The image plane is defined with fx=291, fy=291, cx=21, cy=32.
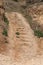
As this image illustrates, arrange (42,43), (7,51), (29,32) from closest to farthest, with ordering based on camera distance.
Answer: (7,51)
(42,43)
(29,32)

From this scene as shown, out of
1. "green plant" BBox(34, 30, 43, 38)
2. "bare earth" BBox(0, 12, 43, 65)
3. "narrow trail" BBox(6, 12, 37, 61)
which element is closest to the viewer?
"bare earth" BBox(0, 12, 43, 65)

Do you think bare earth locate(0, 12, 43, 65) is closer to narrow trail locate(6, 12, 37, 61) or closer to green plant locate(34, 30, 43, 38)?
narrow trail locate(6, 12, 37, 61)

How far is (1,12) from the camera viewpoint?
24.6 metres

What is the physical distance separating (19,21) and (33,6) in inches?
187

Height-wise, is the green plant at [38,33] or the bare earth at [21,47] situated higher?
the bare earth at [21,47]

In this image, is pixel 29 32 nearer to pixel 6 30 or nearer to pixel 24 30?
pixel 24 30

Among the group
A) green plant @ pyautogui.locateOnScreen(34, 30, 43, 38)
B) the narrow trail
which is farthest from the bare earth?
green plant @ pyautogui.locateOnScreen(34, 30, 43, 38)

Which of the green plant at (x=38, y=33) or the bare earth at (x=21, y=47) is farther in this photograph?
the green plant at (x=38, y=33)

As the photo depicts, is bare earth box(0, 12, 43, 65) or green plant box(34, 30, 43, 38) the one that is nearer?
bare earth box(0, 12, 43, 65)

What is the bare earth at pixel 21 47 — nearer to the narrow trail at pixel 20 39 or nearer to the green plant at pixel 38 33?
the narrow trail at pixel 20 39

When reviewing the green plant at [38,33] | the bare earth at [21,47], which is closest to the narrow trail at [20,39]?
the bare earth at [21,47]

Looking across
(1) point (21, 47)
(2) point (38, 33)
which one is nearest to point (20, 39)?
(1) point (21, 47)

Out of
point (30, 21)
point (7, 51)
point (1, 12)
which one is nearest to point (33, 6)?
point (30, 21)

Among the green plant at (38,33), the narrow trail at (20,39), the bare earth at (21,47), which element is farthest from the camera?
the green plant at (38,33)
